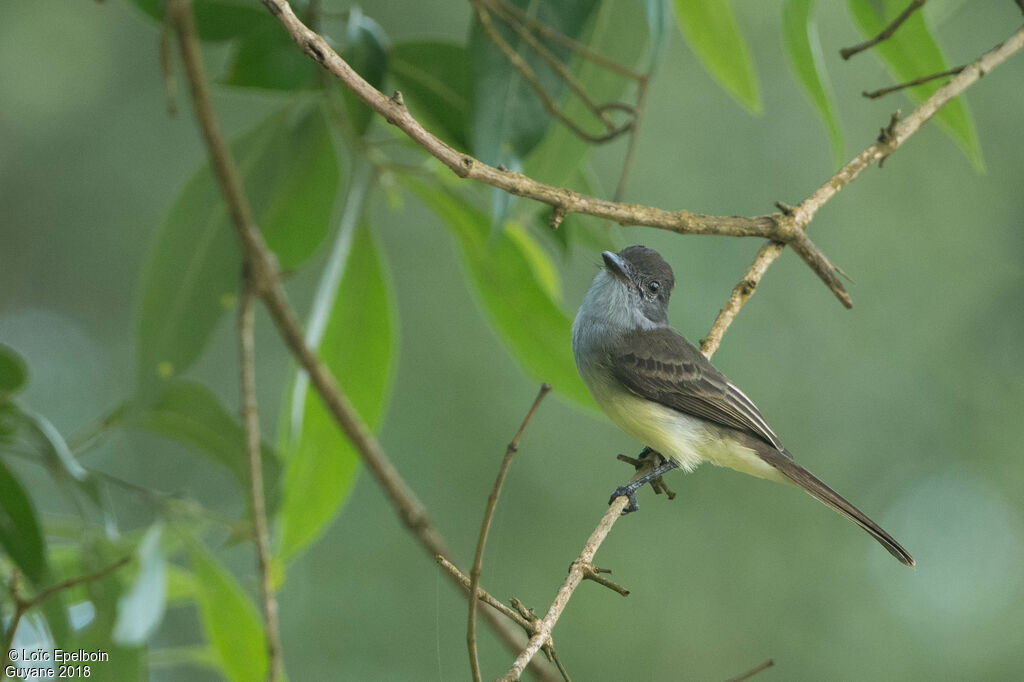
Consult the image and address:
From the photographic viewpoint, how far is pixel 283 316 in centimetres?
221

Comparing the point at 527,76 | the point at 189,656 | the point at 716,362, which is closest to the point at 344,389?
the point at 189,656

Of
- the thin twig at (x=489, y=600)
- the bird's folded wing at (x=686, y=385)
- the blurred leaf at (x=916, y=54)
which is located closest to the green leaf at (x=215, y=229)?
the bird's folded wing at (x=686, y=385)

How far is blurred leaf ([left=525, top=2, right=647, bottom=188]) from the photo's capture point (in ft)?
6.51

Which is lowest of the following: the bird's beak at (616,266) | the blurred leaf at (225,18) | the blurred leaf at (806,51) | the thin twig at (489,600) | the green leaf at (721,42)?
the thin twig at (489,600)

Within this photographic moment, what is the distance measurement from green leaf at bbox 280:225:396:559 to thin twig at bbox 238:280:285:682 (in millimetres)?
341

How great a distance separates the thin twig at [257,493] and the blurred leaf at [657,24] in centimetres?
105

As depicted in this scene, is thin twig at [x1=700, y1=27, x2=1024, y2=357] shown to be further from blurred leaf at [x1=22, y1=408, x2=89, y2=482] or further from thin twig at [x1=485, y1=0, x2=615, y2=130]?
blurred leaf at [x1=22, y1=408, x2=89, y2=482]

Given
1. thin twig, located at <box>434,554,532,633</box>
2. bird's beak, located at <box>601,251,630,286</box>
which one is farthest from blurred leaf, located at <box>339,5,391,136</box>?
thin twig, located at <box>434,554,532,633</box>

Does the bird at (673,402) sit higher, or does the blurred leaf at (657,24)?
the blurred leaf at (657,24)

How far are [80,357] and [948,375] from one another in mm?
5368

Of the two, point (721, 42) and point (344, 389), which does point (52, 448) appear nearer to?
point (344, 389)

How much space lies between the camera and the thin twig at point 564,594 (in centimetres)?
99

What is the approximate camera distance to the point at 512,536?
5.32 m

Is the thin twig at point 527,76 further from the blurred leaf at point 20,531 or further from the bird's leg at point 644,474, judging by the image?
the blurred leaf at point 20,531
